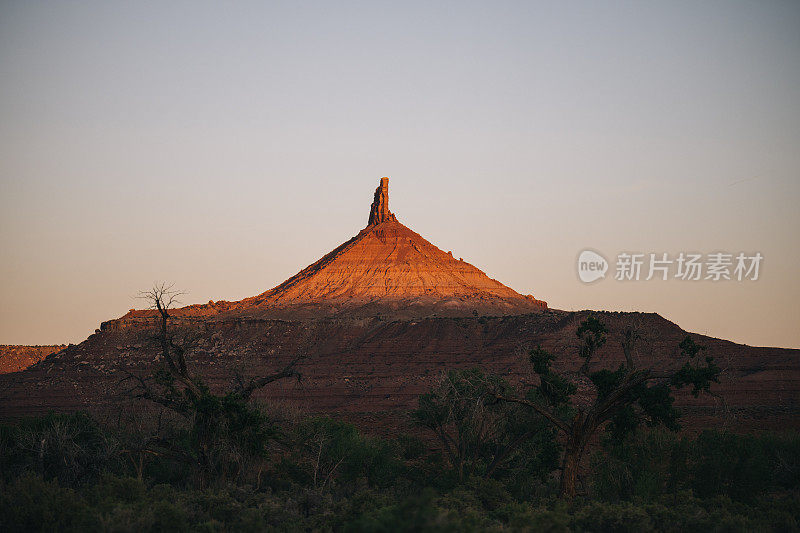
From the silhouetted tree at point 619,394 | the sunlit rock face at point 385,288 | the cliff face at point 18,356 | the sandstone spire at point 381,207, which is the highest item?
the sandstone spire at point 381,207

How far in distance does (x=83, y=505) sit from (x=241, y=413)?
7.53m

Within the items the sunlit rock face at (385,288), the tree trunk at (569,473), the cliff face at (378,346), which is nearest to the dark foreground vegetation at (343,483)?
the tree trunk at (569,473)

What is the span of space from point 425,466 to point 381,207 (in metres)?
161

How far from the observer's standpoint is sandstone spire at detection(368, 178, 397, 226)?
624 ft

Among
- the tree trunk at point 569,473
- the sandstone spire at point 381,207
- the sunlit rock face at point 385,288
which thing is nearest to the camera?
the tree trunk at point 569,473

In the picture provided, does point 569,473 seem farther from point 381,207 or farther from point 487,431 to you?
point 381,207

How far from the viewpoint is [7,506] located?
19.0 m

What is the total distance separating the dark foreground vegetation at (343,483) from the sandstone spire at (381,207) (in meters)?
155

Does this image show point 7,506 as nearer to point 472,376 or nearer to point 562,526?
point 562,526

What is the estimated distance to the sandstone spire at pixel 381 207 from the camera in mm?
190250

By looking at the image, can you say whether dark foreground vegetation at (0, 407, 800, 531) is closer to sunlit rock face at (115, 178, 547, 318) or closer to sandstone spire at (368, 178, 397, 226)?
sunlit rock face at (115, 178, 547, 318)

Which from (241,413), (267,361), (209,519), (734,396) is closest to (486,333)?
(267,361)

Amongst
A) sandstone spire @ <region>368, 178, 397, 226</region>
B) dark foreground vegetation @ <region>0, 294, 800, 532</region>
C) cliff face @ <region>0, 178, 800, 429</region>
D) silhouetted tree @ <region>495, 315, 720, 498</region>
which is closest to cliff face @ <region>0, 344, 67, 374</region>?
cliff face @ <region>0, 178, 800, 429</region>

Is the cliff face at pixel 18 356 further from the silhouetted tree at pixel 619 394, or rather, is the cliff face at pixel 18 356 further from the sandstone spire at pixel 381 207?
the silhouetted tree at pixel 619 394
